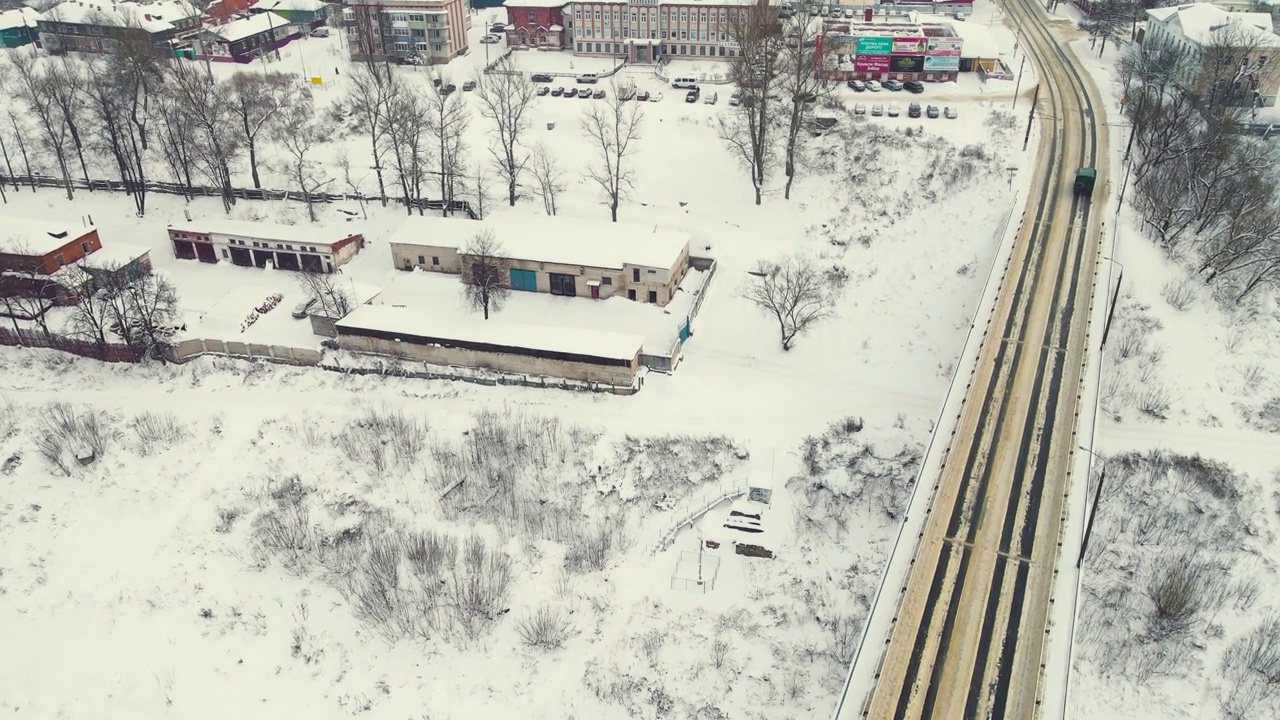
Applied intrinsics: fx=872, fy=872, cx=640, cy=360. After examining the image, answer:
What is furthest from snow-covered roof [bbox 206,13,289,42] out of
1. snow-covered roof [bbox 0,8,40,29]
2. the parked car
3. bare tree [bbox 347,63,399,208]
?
the parked car

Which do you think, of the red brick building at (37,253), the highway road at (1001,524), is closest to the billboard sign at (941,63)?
the highway road at (1001,524)

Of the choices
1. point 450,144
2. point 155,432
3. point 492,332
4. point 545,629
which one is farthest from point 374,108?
point 545,629

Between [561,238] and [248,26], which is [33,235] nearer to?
[561,238]

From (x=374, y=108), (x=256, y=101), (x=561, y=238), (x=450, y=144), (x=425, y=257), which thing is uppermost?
(x=256, y=101)

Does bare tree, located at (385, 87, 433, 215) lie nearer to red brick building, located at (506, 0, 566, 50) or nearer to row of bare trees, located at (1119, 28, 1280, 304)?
red brick building, located at (506, 0, 566, 50)

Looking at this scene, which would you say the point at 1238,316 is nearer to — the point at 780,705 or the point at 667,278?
the point at 667,278

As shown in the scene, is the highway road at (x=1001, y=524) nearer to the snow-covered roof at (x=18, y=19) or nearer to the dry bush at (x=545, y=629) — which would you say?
the dry bush at (x=545, y=629)
